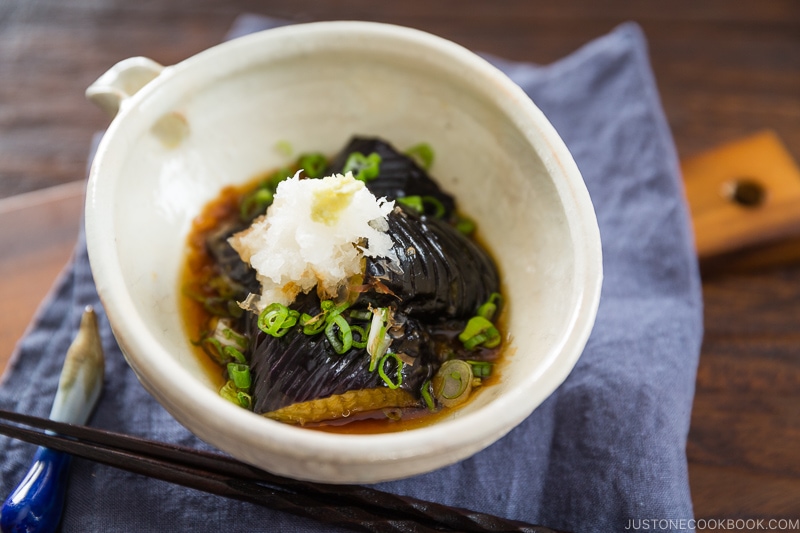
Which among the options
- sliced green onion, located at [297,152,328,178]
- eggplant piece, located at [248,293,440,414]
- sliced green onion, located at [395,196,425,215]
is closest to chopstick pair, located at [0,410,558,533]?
eggplant piece, located at [248,293,440,414]

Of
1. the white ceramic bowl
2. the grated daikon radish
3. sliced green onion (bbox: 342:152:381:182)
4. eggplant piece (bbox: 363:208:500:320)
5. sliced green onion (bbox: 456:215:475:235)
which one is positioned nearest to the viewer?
the white ceramic bowl

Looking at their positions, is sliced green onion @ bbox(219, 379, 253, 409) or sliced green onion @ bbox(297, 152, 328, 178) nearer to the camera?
sliced green onion @ bbox(219, 379, 253, 409)

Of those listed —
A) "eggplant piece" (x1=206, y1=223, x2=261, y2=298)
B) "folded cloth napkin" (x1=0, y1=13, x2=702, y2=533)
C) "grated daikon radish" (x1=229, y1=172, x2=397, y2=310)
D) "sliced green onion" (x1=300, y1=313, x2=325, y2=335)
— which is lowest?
"folded cloth napkin" (x1=0, y1=13, x2=702, y2=533)

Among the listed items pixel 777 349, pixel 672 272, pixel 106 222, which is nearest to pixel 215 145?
pixel 106 222

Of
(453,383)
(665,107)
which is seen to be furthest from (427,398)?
(665,107)

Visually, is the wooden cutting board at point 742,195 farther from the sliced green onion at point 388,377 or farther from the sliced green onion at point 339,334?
the sliced green onion at point 339,334

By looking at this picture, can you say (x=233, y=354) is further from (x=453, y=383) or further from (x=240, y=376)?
(x=453, y=383)

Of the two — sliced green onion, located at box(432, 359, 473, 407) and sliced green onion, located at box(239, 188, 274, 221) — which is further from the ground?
sliced green onion, located at box(239, 188, 274, 221)

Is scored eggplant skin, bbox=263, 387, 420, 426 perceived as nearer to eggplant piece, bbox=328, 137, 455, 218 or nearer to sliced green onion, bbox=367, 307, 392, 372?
sliced green onion, bbox=367, 307, 392, 372
